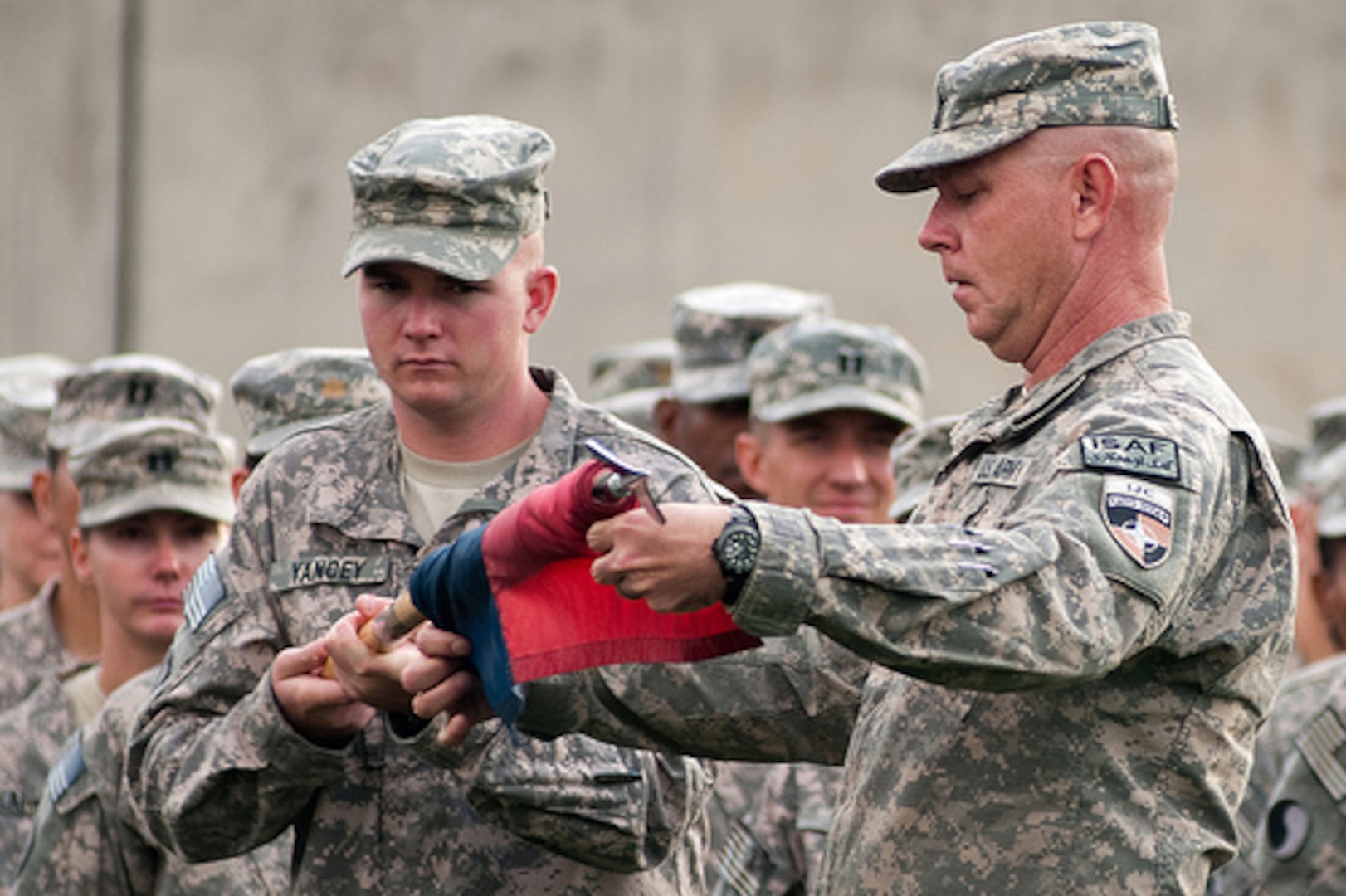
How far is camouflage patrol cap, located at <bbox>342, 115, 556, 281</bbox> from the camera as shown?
454 centimetres

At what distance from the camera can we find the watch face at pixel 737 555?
3102 millimetres

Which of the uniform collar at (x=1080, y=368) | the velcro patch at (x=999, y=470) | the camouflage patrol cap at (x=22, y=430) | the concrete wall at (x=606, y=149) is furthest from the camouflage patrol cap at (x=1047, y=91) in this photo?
the concrete wall at (x=606, y=149)

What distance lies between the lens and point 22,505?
8812 millimetres

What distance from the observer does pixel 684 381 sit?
816cm

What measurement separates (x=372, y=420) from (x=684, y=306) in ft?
12.5

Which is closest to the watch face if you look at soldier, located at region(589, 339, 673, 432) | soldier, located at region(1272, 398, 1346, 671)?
soldier, located at region(1272, 398, 1346, 671)

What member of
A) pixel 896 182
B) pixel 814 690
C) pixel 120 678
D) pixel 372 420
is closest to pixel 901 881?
pixel 814 690

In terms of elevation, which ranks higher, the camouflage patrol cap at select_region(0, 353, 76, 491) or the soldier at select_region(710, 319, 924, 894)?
the soldier at select_region(710, 319, 924, 894)

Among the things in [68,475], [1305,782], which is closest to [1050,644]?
[1305,782]

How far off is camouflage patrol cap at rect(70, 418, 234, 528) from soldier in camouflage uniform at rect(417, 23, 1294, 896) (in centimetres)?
273

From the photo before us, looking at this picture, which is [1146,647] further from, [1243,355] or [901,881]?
[1243,355]

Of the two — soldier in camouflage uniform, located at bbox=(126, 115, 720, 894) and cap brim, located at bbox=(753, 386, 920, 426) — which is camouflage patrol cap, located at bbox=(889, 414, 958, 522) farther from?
soldier in camouflage uniform, located at bbox=(126, 115, 720, 894)

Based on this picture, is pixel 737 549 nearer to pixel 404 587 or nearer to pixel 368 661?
pixel 368 661

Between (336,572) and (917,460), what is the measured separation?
268 centimetres
